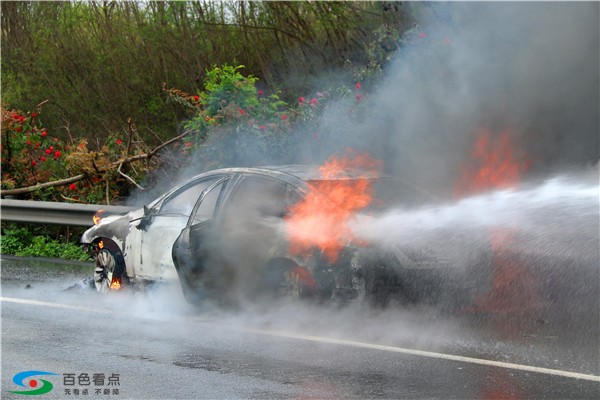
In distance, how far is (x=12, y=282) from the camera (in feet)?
35.7

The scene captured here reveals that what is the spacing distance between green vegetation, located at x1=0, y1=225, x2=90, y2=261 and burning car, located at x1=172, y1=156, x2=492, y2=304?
4.19 meters

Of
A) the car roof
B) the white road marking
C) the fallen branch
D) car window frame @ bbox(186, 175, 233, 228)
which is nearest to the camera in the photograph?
the white road marking

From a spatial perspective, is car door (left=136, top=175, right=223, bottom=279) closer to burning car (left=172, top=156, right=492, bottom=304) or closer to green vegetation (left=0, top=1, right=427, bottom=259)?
burning car (left=172, top=156, right=492, bottom=304)

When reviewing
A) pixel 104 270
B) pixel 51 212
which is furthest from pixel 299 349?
pixel 51 212

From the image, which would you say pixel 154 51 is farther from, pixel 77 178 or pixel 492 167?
pixel 492 167

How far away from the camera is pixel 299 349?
7.52m

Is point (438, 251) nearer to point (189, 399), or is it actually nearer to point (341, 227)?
point (341, 227)

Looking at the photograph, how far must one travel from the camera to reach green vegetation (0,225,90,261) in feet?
43.1

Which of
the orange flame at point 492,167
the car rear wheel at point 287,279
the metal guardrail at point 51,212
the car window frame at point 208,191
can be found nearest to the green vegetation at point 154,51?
the orange flame at point 492,167

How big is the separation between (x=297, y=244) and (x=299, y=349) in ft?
3.82

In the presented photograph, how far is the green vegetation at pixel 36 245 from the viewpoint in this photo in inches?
518

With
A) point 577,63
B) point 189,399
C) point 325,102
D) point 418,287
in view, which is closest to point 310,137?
point 325,102

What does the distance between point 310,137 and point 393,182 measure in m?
3.72

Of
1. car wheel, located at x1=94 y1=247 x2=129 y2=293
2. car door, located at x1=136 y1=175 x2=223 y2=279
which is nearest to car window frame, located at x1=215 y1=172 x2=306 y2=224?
car door, located at x1=136 y1=175 x2=223 y2=279
